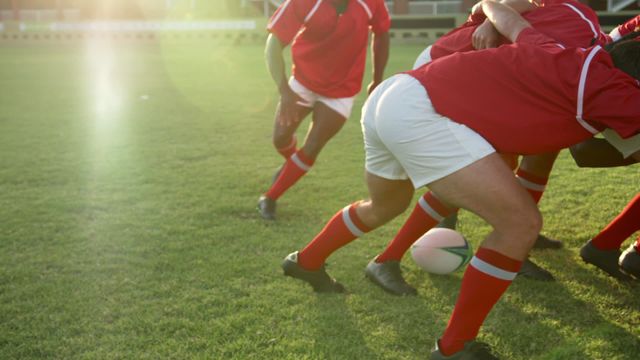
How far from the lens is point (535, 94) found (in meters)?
2.63

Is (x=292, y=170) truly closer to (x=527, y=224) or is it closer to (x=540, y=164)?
(x=540, y=164)

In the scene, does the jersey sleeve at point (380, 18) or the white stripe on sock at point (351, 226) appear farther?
the jersey sleeve at point (380, 18)

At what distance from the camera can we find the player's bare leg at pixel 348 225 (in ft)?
10.9

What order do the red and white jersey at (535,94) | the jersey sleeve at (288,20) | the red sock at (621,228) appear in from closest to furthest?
the red and white jersey at (535,94) < the red sock at (621,228) < the jersey sleeve at (288,20)

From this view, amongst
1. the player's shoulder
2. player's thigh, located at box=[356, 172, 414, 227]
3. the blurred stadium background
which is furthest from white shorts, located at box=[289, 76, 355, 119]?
the blurred stadium background

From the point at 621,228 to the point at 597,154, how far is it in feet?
2.69

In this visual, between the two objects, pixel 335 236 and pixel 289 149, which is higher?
pixel 335 236

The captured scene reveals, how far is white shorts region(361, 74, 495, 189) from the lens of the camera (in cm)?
269

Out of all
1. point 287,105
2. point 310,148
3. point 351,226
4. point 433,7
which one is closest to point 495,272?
point 351,226

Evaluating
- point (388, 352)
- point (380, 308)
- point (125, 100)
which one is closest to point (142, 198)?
point (380, 308)

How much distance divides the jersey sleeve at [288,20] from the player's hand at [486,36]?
2.18 m

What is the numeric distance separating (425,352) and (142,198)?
11.6 ft

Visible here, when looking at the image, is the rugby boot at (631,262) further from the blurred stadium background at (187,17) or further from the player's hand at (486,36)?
the blurred stadium background at (187,17)

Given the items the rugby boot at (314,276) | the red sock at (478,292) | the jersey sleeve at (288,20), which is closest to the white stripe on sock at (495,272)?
the red sock at (478,292)
